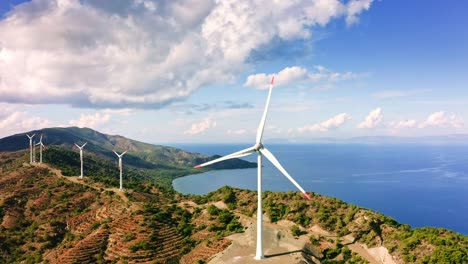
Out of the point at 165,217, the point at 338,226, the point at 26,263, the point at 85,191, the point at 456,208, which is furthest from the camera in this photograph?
the point at 456,208

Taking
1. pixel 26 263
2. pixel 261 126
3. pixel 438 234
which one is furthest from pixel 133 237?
pixel 438 234

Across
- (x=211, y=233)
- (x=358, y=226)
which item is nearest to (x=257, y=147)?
(x=211, y=233)

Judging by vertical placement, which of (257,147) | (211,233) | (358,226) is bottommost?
(211,233)

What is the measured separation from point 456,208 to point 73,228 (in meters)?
198

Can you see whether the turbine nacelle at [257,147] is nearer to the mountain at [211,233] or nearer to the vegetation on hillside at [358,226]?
the mountain at [211,233]

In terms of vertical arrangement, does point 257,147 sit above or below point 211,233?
above

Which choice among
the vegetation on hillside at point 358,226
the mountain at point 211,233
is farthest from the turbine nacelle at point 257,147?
the vegetation on hillside at point 358,226

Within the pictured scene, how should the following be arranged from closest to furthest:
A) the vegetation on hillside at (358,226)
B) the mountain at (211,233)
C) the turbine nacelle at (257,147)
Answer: the turbine nacelle at (257,147) → the vegetation on hillside at (358,226) → the mountain at (211,233)

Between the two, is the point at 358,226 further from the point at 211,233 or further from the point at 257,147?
the point at 257,147

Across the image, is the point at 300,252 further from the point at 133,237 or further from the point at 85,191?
the point at 85,191

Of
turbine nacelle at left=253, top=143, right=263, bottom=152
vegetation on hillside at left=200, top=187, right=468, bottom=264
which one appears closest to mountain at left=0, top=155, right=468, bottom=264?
vegetation on hillside at left=200, top=187, right=468, bottom=264

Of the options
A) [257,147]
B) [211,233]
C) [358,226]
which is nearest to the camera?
[257,147]

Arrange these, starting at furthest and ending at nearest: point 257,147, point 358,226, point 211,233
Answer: point 211,233 → point 358,226 → point 257,147

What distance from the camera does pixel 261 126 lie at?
4869 centimetres
